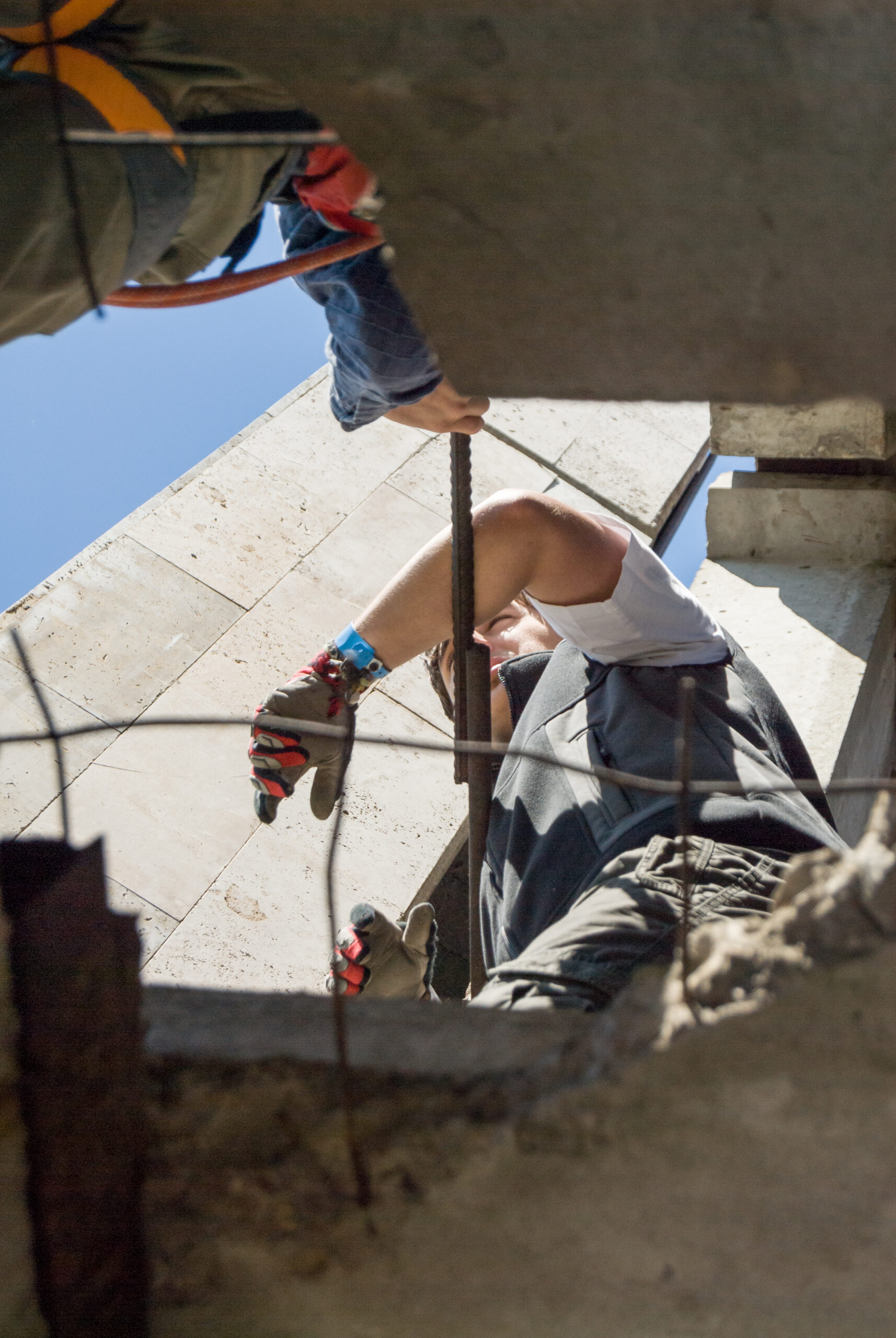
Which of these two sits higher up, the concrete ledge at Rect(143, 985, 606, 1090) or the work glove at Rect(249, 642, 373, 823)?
the work glove at Rect(249, 642, 373, 823)

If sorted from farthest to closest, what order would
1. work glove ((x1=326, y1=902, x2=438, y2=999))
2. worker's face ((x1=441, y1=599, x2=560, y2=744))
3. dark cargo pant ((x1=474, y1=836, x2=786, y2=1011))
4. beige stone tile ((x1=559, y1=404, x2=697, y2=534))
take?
beige stone tile ((x1=559, y1=404, x2=697, y2=534)) < worker's face ((x1=441, y1=599, x2=560, y2=744)) < work glove ((x1=326, y1=902, x2=438, y2=999)) < dark cargo pant ((x1=474, y1=836, x2=786, y2=1011))

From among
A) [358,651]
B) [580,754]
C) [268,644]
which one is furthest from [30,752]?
[580,754]

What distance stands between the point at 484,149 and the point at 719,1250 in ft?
3.06

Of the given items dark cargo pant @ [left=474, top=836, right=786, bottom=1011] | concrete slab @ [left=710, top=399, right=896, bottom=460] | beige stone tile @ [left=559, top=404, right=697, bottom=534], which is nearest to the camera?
dark cargo pant @ [left=474, top=836, right=786, bottom=1011]

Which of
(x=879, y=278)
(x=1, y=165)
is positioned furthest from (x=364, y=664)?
(x=879, y=278)

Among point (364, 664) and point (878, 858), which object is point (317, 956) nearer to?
point (364, 664)

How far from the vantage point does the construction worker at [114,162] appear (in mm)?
1039

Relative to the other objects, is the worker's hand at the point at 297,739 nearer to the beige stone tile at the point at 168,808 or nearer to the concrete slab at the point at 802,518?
the beige stone tile at the point at 168,808

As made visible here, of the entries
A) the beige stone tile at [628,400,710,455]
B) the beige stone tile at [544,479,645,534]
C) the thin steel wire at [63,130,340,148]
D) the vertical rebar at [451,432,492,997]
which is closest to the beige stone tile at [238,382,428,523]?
the beige stone tile at [544,479,645,534]

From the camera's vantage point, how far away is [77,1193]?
0.99 m

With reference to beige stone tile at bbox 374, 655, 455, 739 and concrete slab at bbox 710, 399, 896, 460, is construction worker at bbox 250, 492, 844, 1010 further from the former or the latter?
concrete slab at bbox 710, 399, 896, 460

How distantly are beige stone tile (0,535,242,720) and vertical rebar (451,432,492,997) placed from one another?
1.43 m

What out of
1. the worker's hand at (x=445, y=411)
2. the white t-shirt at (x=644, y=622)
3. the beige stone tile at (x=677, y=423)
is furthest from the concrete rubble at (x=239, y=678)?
the worker's hand at (x=445, y=411)

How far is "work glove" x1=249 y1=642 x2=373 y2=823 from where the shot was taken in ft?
7.73
